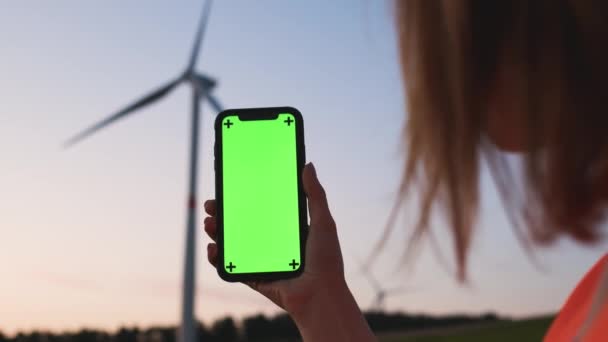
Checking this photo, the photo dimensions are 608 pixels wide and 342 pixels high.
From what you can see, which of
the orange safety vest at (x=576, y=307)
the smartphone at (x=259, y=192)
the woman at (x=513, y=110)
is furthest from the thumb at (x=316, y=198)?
the woman at (x=513, y=110)

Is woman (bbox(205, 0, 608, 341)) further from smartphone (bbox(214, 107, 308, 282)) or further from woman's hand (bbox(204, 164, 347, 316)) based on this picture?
smartphone (bbox(214, 107, 308, 282))

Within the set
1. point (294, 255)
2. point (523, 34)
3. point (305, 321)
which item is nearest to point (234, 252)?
point (294, 255)

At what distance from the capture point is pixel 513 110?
173 centimetres

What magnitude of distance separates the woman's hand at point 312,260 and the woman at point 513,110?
160 centimetres

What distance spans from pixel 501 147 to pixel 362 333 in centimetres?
147

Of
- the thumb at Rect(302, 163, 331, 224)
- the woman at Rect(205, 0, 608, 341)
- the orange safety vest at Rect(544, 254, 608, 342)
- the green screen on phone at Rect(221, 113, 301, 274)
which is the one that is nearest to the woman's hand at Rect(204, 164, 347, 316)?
the thumb at Rect(302, 163, 331, 224)

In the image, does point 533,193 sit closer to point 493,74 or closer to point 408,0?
point 493,74

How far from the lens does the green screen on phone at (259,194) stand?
Answer: 4.59m

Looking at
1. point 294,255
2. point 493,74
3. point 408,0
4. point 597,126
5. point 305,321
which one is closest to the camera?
point 597,126

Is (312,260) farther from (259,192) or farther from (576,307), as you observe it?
(576,307)

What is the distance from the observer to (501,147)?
1791 mm

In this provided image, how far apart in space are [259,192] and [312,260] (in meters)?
1.20

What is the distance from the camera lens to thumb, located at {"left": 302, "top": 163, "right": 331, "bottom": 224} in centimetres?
408

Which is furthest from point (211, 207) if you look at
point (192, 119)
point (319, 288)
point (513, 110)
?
point (192, 119)
